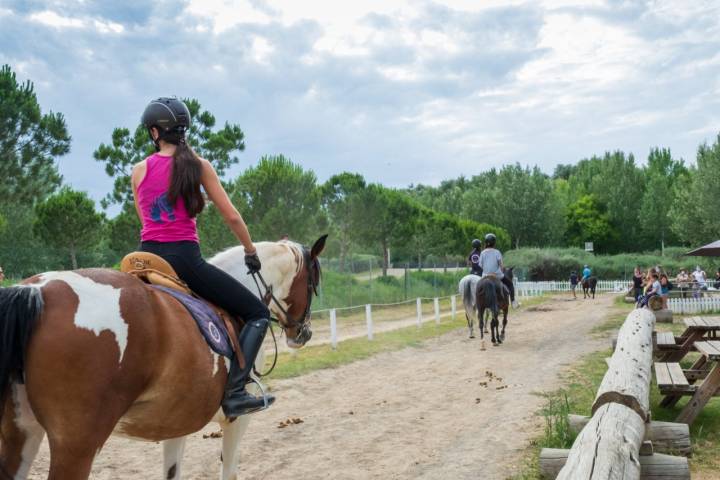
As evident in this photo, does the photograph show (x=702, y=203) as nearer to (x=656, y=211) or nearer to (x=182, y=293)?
(x=656, y=211)

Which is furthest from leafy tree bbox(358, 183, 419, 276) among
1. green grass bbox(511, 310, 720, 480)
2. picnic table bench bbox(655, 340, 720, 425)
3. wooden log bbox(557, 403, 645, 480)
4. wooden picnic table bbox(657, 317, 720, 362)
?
wooden log bbox(557, 403, 645, 480)

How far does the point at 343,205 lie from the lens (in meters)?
40.5

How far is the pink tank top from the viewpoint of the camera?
3590 millimetres

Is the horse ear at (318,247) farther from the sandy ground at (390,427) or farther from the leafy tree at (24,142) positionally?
the leafy tree at (24,142)

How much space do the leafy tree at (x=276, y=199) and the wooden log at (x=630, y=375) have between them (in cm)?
2102

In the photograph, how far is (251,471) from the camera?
5930 mm

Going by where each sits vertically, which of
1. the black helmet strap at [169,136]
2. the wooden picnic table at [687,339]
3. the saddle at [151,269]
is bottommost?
the wooden picnic table at [687,339]

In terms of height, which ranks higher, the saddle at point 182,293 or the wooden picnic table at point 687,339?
the saddle at point 182,293

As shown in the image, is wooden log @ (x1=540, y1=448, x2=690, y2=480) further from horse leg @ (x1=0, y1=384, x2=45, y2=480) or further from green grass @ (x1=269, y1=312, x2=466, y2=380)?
green grass @ (x1=269, y1=312, x2=466, y2=380)

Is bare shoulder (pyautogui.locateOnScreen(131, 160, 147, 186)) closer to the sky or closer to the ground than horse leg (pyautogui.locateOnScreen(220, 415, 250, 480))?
closer to the sky

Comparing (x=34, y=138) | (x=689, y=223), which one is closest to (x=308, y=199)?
(x=34, y=138)

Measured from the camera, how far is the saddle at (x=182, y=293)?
342cm

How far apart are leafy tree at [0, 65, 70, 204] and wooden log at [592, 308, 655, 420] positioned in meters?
24.7

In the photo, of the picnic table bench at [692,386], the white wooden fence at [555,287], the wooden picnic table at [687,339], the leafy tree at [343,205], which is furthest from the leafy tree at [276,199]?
the picnic table bench at [692,386]
